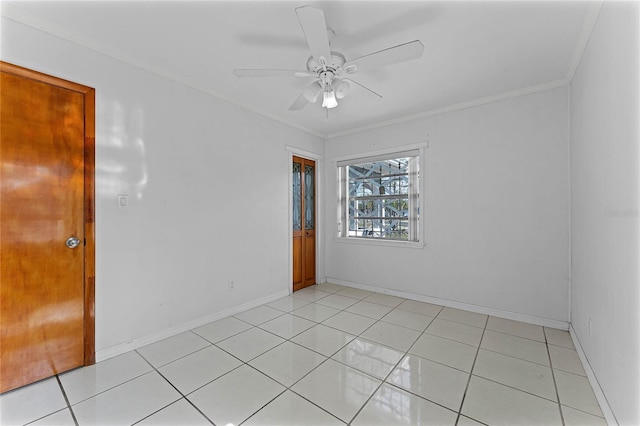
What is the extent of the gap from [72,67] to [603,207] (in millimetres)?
4019

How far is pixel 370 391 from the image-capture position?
1915 mm

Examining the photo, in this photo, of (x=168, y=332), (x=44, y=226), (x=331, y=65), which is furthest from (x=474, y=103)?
(x=44, y=226)

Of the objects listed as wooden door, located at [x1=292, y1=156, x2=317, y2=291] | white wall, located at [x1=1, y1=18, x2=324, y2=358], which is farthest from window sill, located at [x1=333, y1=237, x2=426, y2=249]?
white wall, located at [x1=1, y1=18, x2=324, y2=358]

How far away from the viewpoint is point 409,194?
405 centimetres

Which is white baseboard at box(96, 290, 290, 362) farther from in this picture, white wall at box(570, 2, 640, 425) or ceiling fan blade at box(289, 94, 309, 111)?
white wall at box(570, 2, 640, 425)

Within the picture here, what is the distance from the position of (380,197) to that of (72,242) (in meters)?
3.69

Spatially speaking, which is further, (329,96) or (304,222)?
(304,222)

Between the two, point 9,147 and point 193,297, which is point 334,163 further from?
point 9,147

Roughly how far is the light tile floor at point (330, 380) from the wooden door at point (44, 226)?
0.26 metres

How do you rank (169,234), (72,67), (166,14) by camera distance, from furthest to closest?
(169,234) → (72,67) → (166,14)

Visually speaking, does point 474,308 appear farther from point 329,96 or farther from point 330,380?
point 329,96

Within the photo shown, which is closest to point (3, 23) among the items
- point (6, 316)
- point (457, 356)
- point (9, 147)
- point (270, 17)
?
point (9, 147)

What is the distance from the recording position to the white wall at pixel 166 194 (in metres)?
2.30

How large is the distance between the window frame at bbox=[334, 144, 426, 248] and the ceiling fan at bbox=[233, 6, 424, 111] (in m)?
1.83
